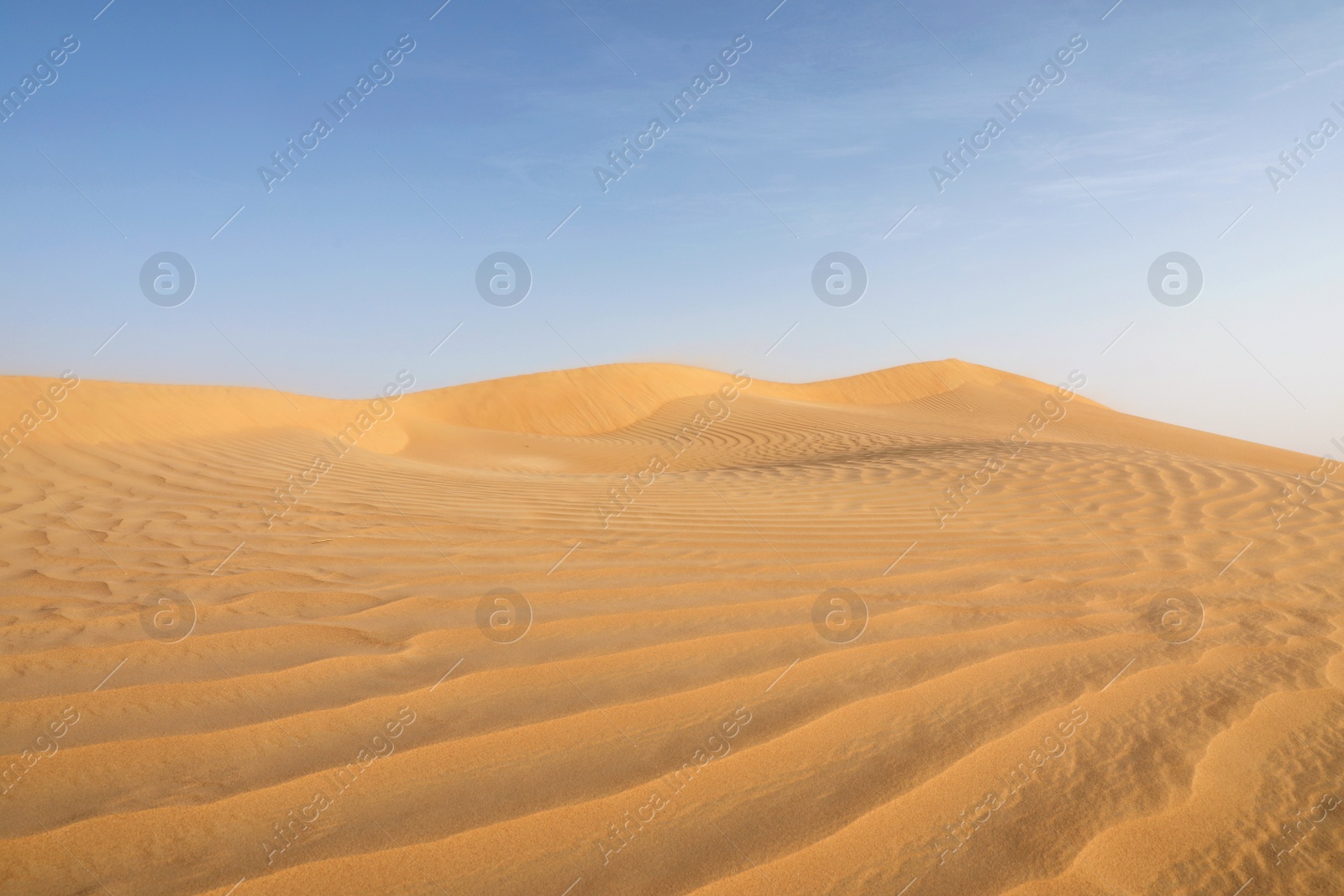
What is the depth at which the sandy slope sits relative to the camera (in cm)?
150

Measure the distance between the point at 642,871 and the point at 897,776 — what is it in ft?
2.21

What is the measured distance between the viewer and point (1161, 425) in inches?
771

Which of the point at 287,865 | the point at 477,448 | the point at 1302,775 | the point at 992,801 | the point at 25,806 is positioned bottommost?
the point at 1302,775

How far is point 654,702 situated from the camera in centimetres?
208

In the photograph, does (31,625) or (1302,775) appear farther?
(31,625)

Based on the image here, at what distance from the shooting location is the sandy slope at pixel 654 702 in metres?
1.50

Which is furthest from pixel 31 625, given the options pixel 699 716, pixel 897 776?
pixel 897 776

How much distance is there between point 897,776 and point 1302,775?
102 cm

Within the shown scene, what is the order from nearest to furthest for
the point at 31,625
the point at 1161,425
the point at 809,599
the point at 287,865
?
the point at 287,865 < the point at 31,625 < the point at 809,599 < the point at 1161,425

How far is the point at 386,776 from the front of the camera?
1.69 meters

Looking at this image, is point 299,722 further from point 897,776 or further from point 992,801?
point 992,801

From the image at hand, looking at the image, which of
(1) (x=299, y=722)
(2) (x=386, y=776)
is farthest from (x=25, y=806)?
(2) (x=386, y=776)

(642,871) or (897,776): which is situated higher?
(642,871)

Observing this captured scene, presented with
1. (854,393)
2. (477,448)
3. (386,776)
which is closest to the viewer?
(386,776)
